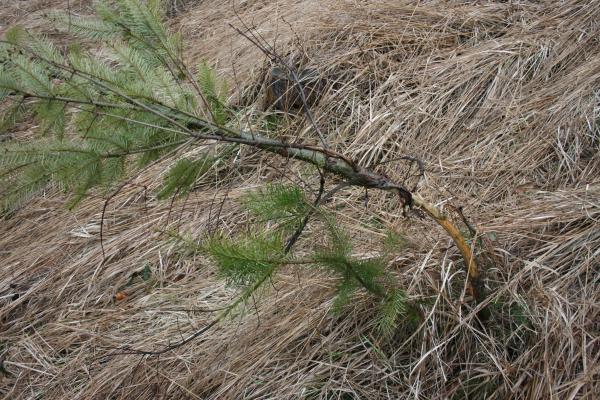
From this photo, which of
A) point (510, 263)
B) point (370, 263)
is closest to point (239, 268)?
point (370, 263)

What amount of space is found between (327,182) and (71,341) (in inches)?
A: 46.5

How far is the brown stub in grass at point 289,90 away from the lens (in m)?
3.64

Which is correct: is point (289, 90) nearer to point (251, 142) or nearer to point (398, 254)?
point (398, 254)

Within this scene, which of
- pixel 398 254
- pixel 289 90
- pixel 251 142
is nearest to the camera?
pixel 251 142

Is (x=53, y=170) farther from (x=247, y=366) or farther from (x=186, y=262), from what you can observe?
(x=186, y=262)

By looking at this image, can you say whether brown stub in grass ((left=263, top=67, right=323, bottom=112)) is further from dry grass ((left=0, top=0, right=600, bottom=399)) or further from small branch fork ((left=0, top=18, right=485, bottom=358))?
small branch fork ((left=0, top=18, right=485, bottom=358))

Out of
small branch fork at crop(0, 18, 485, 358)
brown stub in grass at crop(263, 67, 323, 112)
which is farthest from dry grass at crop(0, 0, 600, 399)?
small branch fork at crop(0, 18, 485, 358)

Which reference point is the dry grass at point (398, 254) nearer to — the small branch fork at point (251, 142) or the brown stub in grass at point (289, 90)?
the brown stub in grass at point (289, 90)

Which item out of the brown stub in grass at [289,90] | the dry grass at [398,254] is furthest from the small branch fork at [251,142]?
the brown stub in grass at [289,90]

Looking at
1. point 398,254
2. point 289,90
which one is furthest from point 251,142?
point 289,90

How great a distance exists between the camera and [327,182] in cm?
311

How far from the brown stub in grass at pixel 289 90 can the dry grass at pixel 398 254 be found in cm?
8

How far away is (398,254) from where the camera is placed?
94.5 inches

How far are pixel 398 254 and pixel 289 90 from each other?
146 cm
